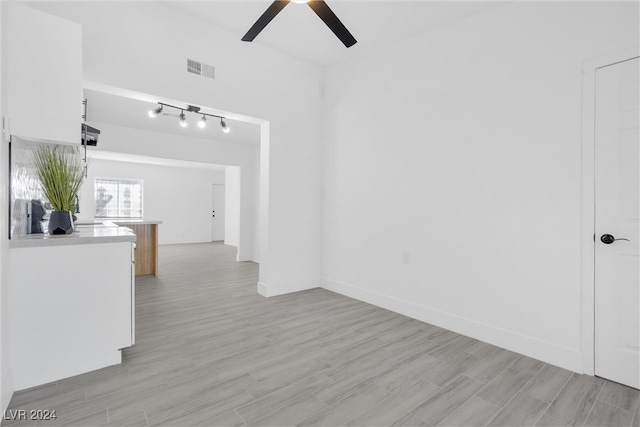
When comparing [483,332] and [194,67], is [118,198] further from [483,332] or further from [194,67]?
Result: [483,332]

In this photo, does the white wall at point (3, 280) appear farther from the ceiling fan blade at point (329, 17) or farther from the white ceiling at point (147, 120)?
the white ceiling at point (147, 120)

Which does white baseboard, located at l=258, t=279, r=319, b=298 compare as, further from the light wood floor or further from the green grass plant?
the green grass plant

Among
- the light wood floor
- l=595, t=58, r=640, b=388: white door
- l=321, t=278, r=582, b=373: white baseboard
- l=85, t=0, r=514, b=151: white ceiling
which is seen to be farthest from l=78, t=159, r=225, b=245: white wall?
l=595, t=58, r=640, b=388: white door

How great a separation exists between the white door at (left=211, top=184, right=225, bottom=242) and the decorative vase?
27.5 feet

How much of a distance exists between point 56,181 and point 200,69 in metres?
1.78

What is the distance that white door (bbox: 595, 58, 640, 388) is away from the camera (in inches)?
81.6

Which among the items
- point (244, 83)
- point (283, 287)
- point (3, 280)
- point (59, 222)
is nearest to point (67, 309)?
point (3, 280)

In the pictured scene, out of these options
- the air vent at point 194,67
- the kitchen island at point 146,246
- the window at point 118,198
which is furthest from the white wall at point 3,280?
the window at point 118,198

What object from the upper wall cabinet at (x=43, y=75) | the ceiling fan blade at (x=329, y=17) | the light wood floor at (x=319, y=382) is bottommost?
the light wood floor at (x=319, y=382)

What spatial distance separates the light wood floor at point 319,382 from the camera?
1717 millimetres

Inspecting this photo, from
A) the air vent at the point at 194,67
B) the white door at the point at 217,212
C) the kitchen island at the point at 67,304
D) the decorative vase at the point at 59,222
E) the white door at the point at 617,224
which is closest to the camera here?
the kitchen island at the point at 67,304

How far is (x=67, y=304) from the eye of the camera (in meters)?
2.03

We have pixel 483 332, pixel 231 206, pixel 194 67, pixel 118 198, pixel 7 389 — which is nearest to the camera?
pixel 7 389

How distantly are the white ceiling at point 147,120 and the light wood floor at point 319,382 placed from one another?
3.13 m
